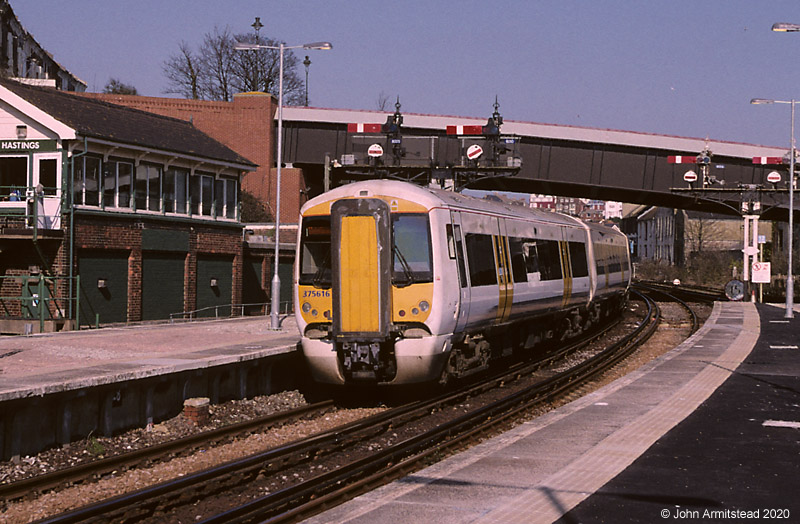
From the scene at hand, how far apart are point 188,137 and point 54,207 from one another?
8824mm

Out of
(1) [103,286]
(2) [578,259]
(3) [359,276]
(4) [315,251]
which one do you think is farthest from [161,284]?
(3) [359,276]

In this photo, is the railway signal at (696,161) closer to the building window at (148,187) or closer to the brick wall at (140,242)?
the brick wall at (140,242)

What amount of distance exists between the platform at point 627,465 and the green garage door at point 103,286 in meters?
17.4

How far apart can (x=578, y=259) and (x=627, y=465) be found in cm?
1581

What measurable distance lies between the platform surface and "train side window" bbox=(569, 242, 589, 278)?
7816 millimetres

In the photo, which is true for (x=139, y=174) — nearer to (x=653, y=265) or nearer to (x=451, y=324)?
(x=451, y=324)

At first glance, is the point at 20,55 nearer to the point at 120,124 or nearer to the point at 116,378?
the point at 120,124

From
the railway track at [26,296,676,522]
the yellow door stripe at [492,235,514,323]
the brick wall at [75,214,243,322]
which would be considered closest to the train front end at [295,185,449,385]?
the railway track at [26,296,676,522]

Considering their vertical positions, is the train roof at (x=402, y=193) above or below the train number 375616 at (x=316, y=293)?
above

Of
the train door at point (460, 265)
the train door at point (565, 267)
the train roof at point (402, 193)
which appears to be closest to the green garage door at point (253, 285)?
the train door at point (565, 267)

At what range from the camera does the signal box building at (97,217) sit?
26.7 meters

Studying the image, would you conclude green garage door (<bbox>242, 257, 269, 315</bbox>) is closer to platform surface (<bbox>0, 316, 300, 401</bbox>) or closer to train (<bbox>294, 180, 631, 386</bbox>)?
platform surface (<bbox>0, 316, 300, 401</bbox>)

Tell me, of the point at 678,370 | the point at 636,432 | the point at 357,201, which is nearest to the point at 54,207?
the point at 357,201

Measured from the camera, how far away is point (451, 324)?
15.2 meters
